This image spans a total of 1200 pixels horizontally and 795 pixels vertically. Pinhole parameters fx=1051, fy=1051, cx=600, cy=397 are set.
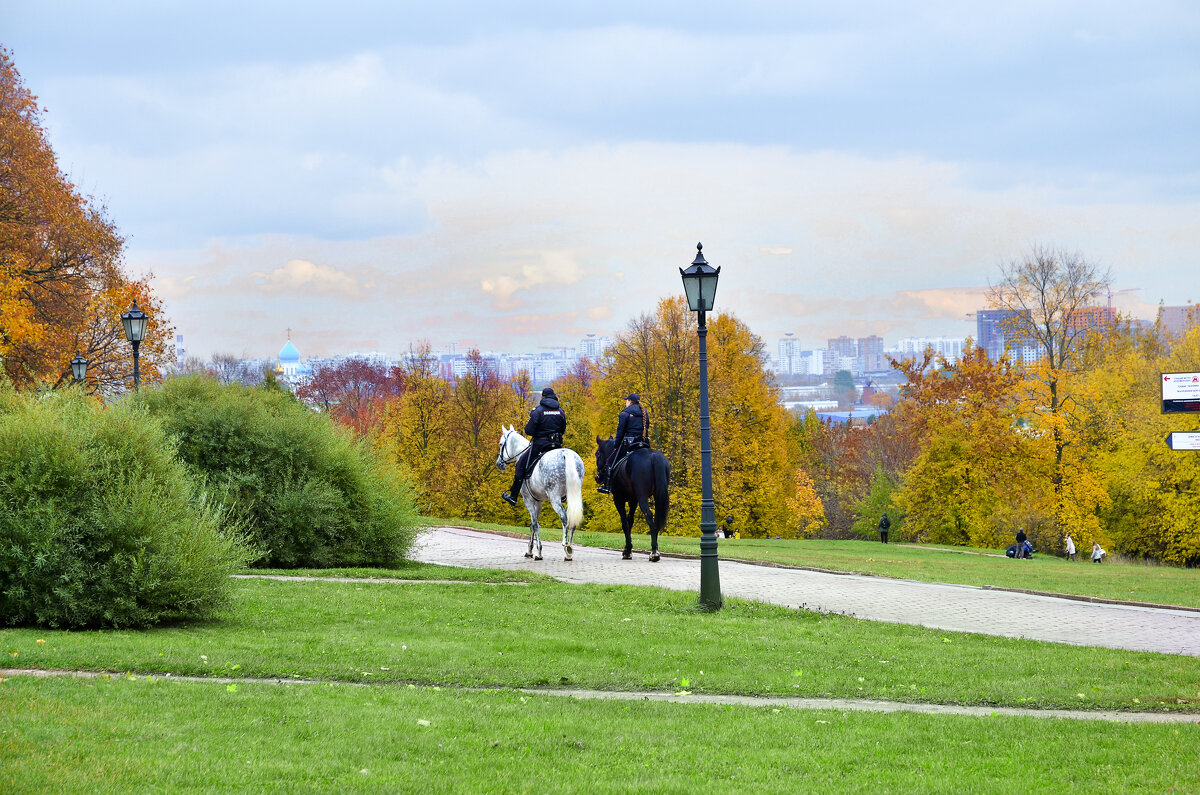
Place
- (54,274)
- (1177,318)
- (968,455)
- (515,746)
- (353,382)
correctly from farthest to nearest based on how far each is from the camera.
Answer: (353,382), (1177,318), (968,455), (54,274), (515,746)

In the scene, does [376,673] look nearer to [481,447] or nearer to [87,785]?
[87,785]

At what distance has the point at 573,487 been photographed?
69.4 feet

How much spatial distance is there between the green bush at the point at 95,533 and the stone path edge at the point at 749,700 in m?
2.59

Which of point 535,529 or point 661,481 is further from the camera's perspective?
point 535,529

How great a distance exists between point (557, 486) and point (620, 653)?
992cm

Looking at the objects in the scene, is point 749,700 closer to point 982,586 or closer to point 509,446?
point 982,586

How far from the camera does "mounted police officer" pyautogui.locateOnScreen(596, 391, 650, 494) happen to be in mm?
21891

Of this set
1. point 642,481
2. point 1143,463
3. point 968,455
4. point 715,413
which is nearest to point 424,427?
point 715,413

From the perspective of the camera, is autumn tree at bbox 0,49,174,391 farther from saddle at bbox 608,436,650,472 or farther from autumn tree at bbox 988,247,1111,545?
autumn tree at bbox 988,247,1111,545

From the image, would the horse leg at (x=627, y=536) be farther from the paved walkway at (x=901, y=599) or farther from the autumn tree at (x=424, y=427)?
the autumn tree at (x=424, y=427)

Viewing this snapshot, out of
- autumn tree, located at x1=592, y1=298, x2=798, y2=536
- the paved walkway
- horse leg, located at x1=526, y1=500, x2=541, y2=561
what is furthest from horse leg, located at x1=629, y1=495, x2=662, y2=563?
autumn tree, located at x1=592, y1=298, x2=798, y2=536

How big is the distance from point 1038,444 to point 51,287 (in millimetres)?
40608

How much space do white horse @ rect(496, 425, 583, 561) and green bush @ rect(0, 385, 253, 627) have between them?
8.66m

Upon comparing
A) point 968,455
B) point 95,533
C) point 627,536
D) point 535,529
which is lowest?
point 627,536
